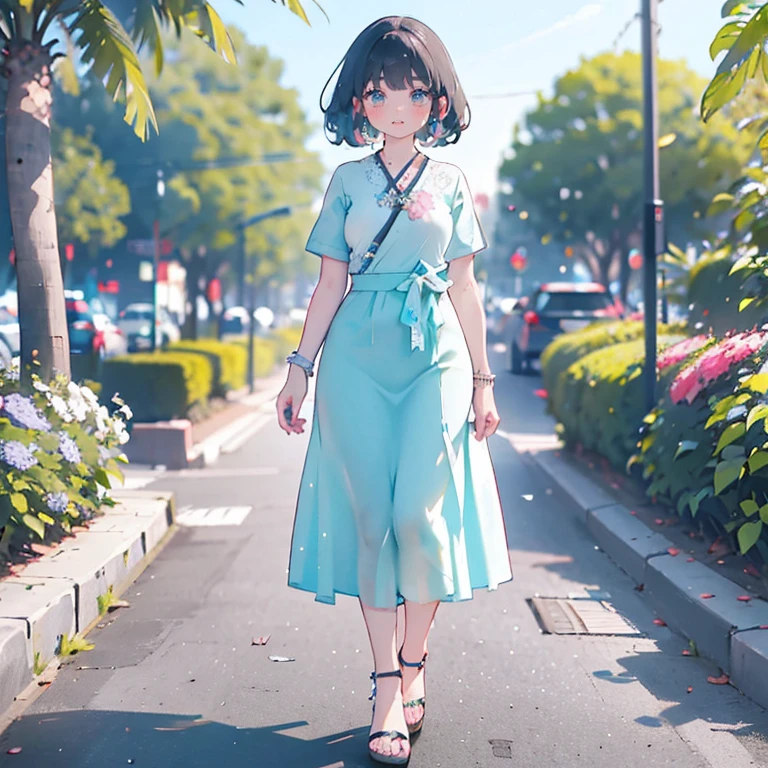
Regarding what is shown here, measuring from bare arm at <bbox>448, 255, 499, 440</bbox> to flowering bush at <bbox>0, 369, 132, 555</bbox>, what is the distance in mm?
2357

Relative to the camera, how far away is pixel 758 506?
5121 mm

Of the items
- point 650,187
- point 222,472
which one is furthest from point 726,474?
point 222,472

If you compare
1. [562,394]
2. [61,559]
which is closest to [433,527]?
[61,559]

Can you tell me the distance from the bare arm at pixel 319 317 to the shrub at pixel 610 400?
178 inches

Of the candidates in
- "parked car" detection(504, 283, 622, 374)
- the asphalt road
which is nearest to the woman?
the asphalt road

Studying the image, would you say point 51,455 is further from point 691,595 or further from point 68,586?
point 691,595

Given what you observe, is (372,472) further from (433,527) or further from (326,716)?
(326,716)

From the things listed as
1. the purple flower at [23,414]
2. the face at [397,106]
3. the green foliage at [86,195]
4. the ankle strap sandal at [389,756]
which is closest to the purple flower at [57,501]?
the purple flower at [23,414]

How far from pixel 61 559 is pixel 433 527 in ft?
8.87

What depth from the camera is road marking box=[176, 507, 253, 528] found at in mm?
8391

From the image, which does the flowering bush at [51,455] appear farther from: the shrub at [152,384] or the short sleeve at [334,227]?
the shrub at [152,384]

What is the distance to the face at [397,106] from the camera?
12.5ft

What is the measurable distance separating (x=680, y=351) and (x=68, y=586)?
4656 mm

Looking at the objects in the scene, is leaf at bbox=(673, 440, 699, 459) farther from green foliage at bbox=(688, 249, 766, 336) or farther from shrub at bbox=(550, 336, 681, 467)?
shrub at bbox=(550, 336, 681, 467)
